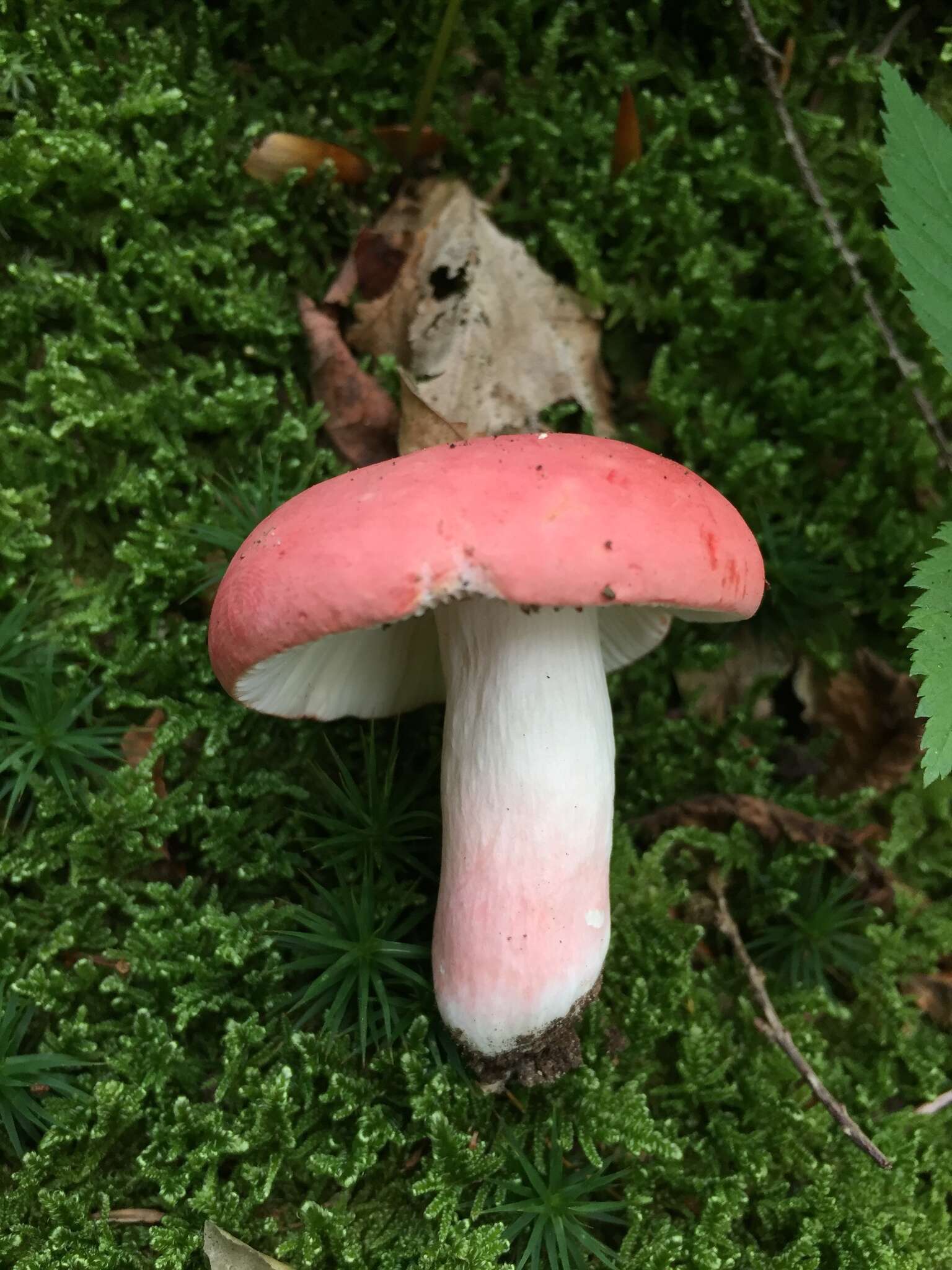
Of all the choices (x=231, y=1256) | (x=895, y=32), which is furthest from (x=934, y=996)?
(x=895, y=32)

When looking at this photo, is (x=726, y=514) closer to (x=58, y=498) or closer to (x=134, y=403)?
(x=134, y=403)

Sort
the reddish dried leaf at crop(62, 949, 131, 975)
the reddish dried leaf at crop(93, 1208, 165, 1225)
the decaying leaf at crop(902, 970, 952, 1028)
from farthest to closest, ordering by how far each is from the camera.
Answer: the decaying leaf at crop(902, 970, 952, 1028) < the reddish dried leaf at crop(62, 949, 131, 975) < the reddish dried leaf at crop(93, 1208, 165, 1225)

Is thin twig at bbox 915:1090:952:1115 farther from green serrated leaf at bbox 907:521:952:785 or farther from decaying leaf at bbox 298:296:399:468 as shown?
decaying leaf at bbox 298:296:399:468

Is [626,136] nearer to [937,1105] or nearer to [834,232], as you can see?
[834,232]

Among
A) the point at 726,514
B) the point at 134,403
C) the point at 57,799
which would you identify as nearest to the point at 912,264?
the point at 726,514

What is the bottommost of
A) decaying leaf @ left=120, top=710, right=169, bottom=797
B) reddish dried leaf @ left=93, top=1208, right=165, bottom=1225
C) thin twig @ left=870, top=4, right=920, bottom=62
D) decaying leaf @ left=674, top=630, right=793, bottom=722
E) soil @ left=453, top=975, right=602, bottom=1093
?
reddish dried leaf @ left=93, top=1208, right=165, bottom=1225

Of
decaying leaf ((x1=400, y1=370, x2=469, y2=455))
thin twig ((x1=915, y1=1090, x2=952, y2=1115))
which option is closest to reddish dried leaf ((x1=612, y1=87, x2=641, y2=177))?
decaying leaf ((x1=400, y1=370, x2=469, y2=455))

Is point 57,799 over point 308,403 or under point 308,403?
under
